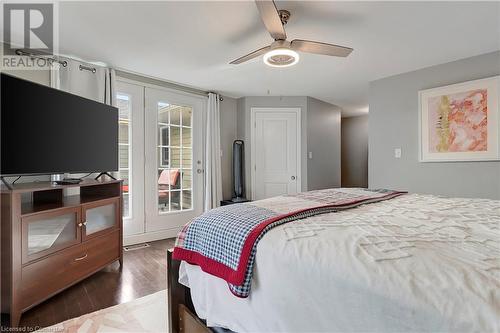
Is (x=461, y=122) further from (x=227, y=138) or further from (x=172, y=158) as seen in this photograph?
(x=172, y=158)

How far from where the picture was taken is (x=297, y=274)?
83cm

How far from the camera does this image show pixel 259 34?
2.28 meters

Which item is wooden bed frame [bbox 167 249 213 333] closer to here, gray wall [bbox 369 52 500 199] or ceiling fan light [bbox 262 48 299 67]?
ceiling fan light [bbox 262 48 299 67]

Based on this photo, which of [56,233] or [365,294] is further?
[56,233]

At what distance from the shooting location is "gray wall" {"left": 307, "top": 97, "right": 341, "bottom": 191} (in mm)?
4555

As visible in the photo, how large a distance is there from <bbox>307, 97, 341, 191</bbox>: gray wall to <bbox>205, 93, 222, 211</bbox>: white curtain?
5.08 feet

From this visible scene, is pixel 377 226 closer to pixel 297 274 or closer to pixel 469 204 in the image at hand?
pixel 297 274

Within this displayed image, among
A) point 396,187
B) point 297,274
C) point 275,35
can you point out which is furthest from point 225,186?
point 297,274

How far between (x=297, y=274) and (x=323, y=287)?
0.09m

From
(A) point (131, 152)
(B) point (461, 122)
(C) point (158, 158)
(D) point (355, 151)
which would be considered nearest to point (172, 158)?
(C) point (158, 158)

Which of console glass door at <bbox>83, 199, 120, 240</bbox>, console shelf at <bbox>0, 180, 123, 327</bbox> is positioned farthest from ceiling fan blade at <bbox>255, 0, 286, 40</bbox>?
console glass door at <bbox>83, 199, 120, 240</bbox>

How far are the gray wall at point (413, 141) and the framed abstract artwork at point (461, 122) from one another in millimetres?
86

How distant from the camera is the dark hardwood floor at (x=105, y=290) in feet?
5.86

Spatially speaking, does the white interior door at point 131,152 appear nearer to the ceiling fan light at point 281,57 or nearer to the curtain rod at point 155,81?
the curtain rod at point 155,81
